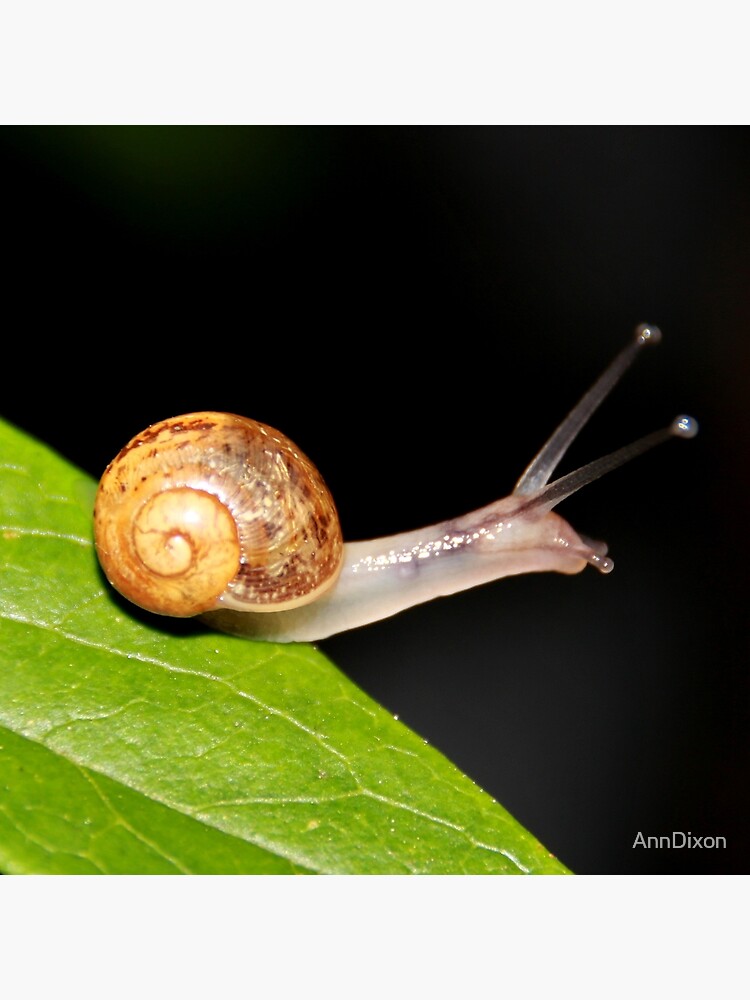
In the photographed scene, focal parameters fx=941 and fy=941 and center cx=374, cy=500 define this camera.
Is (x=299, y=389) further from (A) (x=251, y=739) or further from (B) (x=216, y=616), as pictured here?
(A) (x=251, y=739)

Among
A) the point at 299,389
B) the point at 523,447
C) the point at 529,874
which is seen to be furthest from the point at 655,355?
the point at 529,874

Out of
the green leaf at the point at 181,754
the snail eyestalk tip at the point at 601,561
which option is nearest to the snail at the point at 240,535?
the green leaf at the point at 181,754

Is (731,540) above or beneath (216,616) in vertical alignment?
above

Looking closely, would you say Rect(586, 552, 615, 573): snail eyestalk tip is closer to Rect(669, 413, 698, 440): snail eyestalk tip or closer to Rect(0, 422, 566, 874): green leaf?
Rect(669, 413, 698, 440): snail eyestalk tip

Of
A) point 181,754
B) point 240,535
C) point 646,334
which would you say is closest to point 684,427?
point 646,334

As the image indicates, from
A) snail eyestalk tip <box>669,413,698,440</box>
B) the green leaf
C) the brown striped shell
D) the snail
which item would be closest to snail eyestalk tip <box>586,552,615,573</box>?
the snail

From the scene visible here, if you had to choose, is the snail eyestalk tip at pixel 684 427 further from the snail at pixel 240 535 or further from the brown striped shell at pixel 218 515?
the brown striped shell at pixel 218 515
